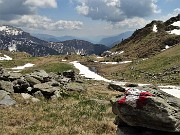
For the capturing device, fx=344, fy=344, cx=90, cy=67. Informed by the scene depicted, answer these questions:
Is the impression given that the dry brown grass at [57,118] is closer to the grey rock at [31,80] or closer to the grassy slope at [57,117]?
the grassy slope at [57,117]

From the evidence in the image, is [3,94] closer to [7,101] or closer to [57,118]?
[7,101]

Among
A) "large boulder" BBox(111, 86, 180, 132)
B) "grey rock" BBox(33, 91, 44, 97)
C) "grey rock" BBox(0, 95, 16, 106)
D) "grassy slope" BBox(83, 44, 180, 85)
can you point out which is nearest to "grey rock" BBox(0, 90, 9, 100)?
"grey rock" BBox(0, 95, 16, 106)

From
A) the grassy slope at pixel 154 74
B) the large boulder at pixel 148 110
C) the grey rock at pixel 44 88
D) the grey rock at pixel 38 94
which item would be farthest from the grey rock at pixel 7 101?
the grassy slope at pixel 154 74

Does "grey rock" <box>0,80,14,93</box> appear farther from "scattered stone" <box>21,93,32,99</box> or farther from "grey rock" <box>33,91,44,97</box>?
"grey rock" <box>33,91,44,97</box>

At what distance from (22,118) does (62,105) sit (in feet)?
20.5

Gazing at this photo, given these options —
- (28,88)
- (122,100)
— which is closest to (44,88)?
(28,88)

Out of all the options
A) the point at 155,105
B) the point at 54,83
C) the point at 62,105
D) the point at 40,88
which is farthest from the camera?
the point at 54,83

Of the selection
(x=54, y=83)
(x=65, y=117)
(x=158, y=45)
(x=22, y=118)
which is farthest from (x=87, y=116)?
(x=158, y=45)

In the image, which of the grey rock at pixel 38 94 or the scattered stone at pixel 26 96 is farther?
the grey rock at pixel 38 94

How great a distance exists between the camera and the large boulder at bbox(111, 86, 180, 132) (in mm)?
15133

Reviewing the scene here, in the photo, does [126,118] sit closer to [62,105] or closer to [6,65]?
[62,105]

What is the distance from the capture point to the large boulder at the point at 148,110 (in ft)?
49.6

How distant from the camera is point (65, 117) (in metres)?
25.4

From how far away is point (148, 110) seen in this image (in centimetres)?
1536
